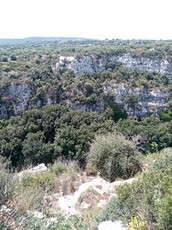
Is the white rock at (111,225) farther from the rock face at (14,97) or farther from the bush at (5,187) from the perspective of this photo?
the rock face at (14,97)

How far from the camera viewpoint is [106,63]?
205 feet

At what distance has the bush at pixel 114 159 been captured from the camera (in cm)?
1565

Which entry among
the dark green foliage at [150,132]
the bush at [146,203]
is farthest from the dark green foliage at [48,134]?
the bush at [146,203]

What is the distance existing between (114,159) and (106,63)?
4728cm

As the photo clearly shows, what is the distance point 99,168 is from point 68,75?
130 feet

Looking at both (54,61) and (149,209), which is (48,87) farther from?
(149,209)

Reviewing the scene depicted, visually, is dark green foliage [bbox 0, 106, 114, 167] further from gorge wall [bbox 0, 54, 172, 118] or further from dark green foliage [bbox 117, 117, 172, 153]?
gorge wall [bbox 0, 54, 172, 118]

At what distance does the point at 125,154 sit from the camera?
646 inches

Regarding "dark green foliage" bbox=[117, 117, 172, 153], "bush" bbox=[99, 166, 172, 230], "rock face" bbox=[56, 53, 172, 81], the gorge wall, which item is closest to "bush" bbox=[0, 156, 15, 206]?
"bush" bbox=[99, 166, 172, 230]

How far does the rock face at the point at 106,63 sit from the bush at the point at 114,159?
4179 centimetres

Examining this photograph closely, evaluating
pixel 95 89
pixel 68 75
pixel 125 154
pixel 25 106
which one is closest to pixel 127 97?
pixel 95 89

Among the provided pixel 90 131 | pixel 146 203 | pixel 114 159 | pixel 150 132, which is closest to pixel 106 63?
pixel 150 132

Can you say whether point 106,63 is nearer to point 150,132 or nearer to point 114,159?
point 150,132

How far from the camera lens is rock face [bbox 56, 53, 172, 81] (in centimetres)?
5967
